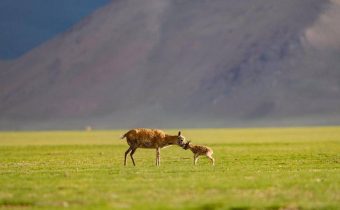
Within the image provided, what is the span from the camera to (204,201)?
18.5m

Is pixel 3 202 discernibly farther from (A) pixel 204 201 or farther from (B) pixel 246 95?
(B) pixel 246 95

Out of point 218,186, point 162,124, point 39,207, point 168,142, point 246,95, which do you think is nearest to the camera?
point 39,207

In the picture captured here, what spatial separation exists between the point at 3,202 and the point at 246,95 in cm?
16850

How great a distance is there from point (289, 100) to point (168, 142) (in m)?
151

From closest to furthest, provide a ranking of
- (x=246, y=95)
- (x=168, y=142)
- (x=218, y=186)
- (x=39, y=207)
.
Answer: (x=39, y=207), (x=218, y=186), (x=168, y=142), (x=246, y=95)

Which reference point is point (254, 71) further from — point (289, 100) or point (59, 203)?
point (59, 203)

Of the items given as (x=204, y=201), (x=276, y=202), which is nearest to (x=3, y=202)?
(x=204, y=201)

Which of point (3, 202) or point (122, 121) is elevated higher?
point (122, 121)

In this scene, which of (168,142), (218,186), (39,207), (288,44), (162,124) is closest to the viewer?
(39,207)

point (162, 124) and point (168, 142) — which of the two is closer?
point (168, 142)

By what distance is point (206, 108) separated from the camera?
18400cm

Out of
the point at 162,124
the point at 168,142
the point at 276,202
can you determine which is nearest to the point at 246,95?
the point at 162,124

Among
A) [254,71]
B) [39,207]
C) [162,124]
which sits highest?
[254,71]

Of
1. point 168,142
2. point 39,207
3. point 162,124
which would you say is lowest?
point 39,207
